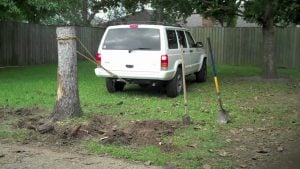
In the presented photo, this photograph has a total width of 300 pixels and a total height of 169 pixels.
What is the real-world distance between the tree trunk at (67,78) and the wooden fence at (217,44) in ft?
45.1

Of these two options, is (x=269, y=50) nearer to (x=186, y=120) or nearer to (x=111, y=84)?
(x=111, y=84)

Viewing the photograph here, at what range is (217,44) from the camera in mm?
26297

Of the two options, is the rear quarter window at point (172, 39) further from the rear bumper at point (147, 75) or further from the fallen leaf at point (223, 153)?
the fallen leaf at point (223, 153)

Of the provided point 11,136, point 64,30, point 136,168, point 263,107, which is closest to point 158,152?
point 136,168

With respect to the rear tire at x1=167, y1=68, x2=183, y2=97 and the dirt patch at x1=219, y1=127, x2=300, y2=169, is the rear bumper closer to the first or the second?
the rear tire at x1=167, y1=68, x2=183, y2=97

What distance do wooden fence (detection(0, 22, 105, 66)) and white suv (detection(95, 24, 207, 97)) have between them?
10490 mm

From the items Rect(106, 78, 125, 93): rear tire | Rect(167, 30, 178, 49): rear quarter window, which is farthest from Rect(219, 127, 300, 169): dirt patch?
Rect(106, 78, 125, 93): rear tire

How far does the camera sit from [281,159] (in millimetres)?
7328

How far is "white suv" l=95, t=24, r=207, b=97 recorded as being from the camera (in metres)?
12.5

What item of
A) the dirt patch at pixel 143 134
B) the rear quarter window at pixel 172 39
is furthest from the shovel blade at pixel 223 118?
the rear quarter window at pixel 172 39

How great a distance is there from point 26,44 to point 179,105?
1391 cm

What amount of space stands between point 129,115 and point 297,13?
1151 cm

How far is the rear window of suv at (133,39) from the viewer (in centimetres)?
1266

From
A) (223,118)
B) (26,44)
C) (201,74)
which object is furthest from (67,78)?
(26,44)
